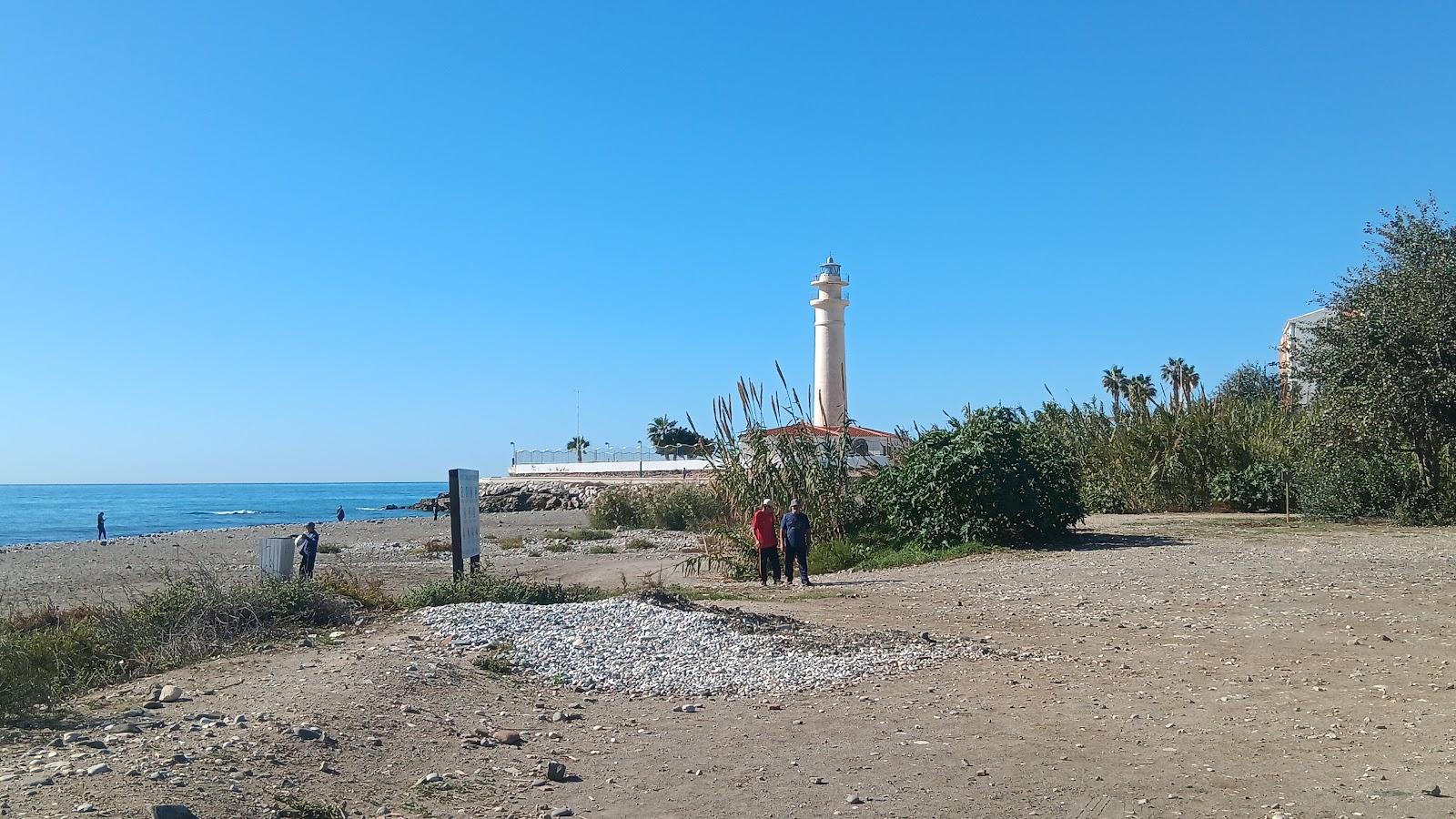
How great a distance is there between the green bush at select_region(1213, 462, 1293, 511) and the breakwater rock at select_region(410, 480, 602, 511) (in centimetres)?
4069

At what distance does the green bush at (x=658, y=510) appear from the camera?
40.2 metres

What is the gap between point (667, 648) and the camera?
34.2ft

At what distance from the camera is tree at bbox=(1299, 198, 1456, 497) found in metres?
20.2

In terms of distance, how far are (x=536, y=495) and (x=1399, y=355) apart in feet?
176

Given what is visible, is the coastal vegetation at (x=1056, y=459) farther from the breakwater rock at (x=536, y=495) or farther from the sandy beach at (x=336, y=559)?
the breakwater rock at (x=536, y=495)

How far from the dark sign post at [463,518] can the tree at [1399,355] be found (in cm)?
1688

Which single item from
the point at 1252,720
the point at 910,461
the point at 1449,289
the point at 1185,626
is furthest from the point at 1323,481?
the point at 1252,720

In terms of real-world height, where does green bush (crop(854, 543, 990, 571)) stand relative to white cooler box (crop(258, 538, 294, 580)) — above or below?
below

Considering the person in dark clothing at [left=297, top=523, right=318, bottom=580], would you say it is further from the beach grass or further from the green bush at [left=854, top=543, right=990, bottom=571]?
the green bush at [left=854, top=543, right=990, bottom=571]

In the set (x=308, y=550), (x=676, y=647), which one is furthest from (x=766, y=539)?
(x=308, y=550)

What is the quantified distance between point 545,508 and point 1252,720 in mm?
59930

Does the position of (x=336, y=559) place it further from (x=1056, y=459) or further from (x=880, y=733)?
(x=880, y=733)

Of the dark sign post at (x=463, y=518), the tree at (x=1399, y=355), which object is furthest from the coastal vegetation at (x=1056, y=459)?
the dark sign post at (x=463, y=518)

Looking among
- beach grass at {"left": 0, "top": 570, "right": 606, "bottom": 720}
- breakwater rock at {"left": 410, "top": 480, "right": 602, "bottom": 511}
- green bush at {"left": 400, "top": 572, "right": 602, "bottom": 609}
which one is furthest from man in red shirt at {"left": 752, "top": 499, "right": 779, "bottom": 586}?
breakwater rock at {"left": 410, "top": 480, "right": 602, "bottom": 511}
